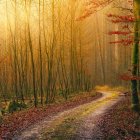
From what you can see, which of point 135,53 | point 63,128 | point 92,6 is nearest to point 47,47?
point 135,53

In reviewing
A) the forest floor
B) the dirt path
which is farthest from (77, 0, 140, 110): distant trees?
the dirt path

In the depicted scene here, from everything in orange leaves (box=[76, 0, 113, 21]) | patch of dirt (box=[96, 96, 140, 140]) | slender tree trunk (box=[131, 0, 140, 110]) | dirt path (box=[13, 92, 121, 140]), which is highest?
orange leaves (box=[76, 0, 113, 21])

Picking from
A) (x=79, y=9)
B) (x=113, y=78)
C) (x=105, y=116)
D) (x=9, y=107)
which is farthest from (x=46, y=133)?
(x=113, y=78)

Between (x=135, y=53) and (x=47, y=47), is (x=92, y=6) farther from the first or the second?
(x=47, y=47)

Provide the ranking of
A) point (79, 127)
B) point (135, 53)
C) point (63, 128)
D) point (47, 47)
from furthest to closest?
point (47, 47)
point (135, 53)
point (79, 127)
point (63, 128)

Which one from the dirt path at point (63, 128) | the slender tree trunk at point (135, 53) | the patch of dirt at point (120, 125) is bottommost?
the patch of dirt at point (120, 125)

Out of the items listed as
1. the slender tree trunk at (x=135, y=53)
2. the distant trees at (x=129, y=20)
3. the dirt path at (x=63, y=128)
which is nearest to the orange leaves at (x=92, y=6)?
the distant trees at (x=129, y=20)

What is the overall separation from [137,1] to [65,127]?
6.66 metres

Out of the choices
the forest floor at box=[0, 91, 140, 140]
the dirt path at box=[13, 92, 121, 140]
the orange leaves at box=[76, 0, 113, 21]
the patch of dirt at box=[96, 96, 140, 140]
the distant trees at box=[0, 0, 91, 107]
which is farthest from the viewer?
the distant trees at box=[0, 0, 91, 107]

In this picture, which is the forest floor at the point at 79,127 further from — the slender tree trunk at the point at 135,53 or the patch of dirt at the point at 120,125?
the slender tree trunk at the point at 135,53

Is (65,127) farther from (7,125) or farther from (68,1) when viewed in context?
(68,1)

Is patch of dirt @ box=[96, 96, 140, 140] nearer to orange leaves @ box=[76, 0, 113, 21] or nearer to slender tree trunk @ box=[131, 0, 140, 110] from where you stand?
slender tree trunk @ box=[131, 0, 140, 110]

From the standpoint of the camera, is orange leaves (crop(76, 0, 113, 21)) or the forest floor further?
orange leaves (crop(76, 0, 113, 21))

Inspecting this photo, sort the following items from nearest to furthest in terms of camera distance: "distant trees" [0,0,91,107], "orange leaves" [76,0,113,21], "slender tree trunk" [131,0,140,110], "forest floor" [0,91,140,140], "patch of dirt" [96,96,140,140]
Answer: "forest floor" [0,91,140,140] < "patch of dirt" [96,96,140,140] < "orange leaves" [76,0,113,21] < "slender tree trunk" [131,0,140,110] < "distant trees" [0,0,91,107]
